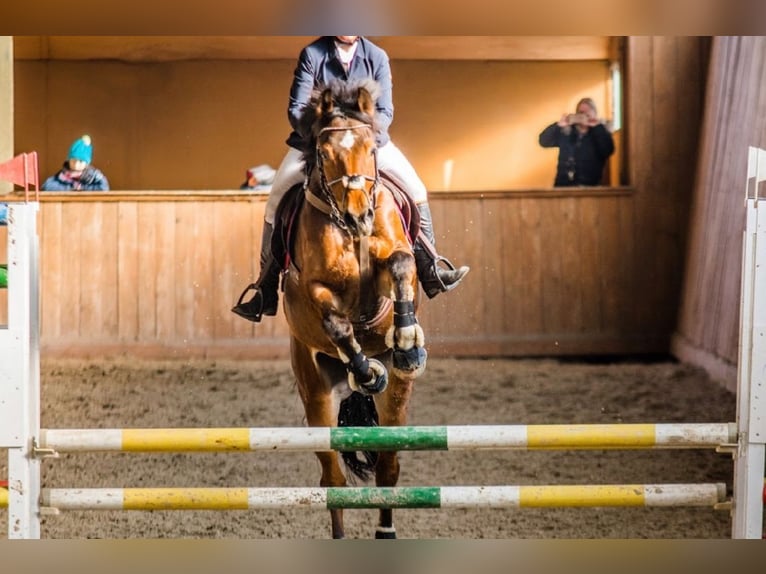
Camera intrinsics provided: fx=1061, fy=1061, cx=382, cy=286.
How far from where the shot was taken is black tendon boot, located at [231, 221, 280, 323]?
2.81 m

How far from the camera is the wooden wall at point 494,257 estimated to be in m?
3.78

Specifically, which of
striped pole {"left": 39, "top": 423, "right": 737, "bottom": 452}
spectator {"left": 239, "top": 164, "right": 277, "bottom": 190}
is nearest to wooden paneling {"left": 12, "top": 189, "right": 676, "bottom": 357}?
spectator {"left": 239, "top": 164, "right": 277, "bottom": 190}

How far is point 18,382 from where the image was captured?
2320mm

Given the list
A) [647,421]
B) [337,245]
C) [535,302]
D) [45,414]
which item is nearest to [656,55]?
[535,302]

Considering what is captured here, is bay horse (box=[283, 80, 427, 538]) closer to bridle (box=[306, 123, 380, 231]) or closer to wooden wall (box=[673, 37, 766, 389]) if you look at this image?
bridle (box=[306, 123, 380, 231])

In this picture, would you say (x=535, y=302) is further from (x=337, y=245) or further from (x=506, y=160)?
(x=337, y=245)

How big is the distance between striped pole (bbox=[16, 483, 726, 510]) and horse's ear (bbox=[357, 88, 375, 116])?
87 centimetres

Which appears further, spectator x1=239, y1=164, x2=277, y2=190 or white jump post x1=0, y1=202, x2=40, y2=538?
spectator x1=239, y1=164, x2=277, y2=190

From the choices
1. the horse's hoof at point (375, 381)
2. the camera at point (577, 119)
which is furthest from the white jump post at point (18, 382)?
the camera at point (577, 119)

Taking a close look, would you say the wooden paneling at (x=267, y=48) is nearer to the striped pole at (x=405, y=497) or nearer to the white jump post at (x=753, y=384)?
the white jump post at (x=753, y=384)

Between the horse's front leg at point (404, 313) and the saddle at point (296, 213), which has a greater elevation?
the saddle at point (296, 213)

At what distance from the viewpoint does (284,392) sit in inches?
150

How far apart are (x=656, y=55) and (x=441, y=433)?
7.75ft

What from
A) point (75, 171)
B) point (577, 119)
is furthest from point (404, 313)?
point (75, 171)
